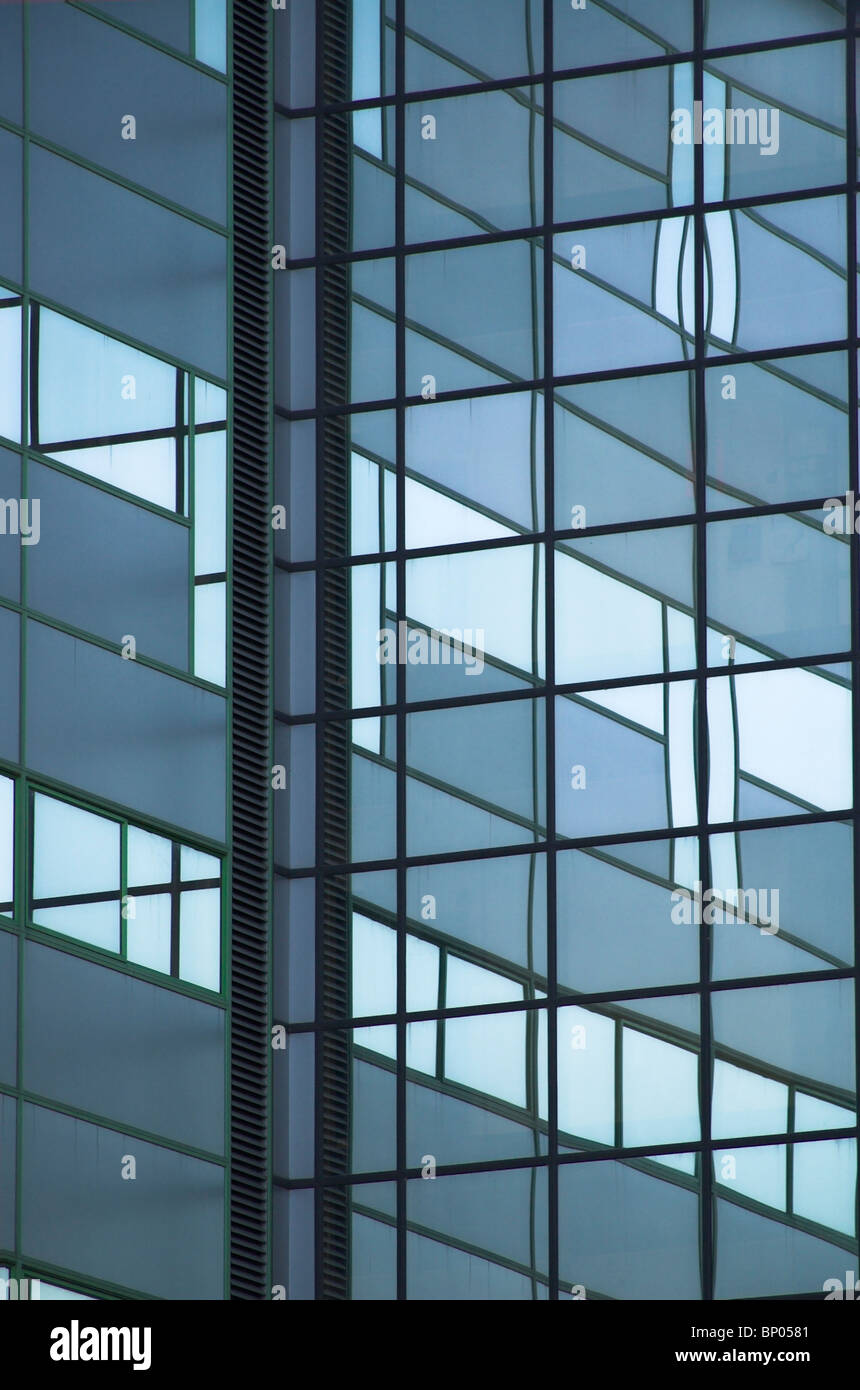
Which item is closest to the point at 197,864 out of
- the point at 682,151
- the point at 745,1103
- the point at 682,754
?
the point at 682,754

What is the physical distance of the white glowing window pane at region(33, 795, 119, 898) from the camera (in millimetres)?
27781

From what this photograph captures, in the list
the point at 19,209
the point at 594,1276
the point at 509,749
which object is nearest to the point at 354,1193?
the point at 594,1276

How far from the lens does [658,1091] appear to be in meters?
29.0

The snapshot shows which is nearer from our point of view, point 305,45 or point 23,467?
point 23,467

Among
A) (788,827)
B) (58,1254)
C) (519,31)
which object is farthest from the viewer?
(519,31)

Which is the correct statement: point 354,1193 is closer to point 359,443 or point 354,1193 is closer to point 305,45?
point 359,443

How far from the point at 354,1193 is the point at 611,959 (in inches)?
130

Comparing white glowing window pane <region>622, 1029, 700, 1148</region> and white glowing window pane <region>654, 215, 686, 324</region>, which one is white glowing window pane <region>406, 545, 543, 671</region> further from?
white glowing window pane <region>622, 1029, 700, 1148</region>

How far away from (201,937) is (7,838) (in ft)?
8.88

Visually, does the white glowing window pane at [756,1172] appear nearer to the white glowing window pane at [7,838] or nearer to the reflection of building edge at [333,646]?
the reflection of building edge at [333,646]

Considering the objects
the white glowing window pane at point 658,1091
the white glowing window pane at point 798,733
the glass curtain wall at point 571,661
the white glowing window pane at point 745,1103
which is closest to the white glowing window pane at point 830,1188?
the glass curtain wall at point 571,661

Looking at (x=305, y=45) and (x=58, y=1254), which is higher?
(x=305, y=45)

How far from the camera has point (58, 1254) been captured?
1064 inches

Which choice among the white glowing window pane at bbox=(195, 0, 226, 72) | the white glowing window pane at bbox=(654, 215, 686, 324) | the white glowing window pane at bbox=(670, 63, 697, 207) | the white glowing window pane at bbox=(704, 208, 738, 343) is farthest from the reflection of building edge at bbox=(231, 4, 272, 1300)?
the white glowing window pane at bbox=(704, 208, 738, 343)
